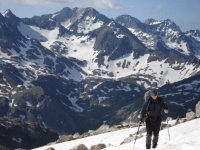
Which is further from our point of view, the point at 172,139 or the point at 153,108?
Result: the point at 172,139

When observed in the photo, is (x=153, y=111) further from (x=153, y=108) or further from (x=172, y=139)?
(x=172, y=139)

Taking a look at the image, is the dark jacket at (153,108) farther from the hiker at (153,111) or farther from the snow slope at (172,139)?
the snow slope at (172,139)

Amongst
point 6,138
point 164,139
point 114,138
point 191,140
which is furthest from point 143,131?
point 6,138

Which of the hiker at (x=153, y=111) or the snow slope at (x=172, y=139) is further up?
the hiker at (x=153, y=111)

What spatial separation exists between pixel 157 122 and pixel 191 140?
2827 millimetres

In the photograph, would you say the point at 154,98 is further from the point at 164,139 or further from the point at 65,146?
the point at 65,146

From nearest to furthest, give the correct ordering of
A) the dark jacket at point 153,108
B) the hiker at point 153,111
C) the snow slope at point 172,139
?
1. the snow slope at point 172,139
2. the hiker at point 153,111
3. the dark jacket at point 153,108

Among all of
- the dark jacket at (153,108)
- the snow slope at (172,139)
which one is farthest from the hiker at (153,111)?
the snow slope at (172,139)

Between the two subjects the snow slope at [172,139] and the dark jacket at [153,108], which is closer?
the snow slope at [172,139]

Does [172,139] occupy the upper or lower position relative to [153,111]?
lower

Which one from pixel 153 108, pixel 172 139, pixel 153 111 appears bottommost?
pixel 172 139

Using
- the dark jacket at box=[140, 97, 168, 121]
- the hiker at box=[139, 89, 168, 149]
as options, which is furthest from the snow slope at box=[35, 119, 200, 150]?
the dark jacket at box=[140, 97, 168, 121]

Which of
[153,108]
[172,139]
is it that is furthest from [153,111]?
[172,139]

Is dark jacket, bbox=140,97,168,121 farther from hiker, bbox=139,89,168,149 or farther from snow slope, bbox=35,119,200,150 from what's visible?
snow slope, bbox=35,119,200,150
